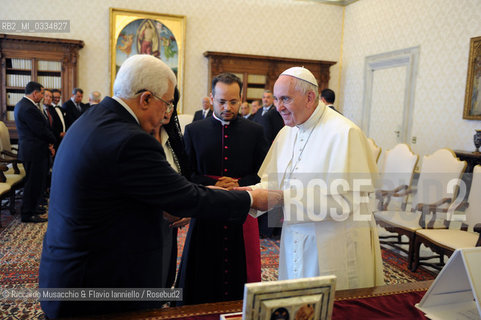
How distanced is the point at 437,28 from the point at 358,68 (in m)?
2.46

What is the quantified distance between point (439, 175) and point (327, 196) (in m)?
2.90

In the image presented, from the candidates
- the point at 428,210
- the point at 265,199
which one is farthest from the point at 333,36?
the point at 265,199

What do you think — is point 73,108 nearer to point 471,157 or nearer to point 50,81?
point 50,81

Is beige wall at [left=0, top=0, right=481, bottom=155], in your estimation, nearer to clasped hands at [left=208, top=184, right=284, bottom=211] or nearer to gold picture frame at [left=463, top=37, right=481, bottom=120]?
gold picture frame at [left=463, top=37, right=481, bottom=120]

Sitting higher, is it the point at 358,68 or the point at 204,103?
the point at 358,68

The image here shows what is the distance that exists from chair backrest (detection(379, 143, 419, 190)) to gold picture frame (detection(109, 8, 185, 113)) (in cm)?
529

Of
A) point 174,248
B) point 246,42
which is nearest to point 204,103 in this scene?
point 246,42

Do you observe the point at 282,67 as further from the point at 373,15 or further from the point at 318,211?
the point at 318,211

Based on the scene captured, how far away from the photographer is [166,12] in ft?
29.2

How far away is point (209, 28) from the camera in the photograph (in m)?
9.17

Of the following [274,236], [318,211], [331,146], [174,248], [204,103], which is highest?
[204,103]

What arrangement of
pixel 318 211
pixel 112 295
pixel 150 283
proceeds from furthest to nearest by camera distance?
pixel 318 211 → pixel 150 283 → pixel 112 295

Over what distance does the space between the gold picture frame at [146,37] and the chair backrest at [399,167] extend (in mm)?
5289

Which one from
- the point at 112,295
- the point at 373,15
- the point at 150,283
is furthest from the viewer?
the point at 373,15
